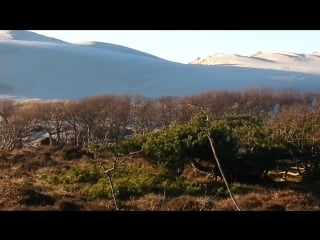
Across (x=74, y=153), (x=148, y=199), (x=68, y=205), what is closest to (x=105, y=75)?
(x=74, y=153)

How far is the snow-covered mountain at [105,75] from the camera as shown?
70625mm

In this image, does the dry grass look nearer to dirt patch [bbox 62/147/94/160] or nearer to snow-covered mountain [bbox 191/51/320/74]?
dirt patch [bbox 62/147/94/160]

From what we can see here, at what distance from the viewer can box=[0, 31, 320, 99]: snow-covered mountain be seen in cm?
7062

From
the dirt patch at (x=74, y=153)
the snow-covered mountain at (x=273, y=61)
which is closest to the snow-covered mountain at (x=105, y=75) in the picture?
the snow-covered mountain at (x=273, y=61)

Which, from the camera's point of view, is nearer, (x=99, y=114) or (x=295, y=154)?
(x=295, y=154)

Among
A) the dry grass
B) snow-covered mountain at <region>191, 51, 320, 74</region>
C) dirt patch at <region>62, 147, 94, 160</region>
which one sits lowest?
dirt patch at <region>62, 147, 94, 160</region>

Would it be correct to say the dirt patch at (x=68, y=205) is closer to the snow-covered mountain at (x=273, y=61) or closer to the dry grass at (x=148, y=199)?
the dry grass at (x=148, y=199)

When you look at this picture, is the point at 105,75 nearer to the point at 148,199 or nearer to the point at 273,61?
the point at 273,61

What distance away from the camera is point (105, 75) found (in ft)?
259

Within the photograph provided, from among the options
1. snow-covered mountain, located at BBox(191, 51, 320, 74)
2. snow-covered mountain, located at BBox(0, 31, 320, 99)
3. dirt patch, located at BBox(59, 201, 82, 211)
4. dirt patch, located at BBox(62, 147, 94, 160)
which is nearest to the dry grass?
dirt patch, located at BBox(59, 201, 82, 211)

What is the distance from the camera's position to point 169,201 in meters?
9.42
